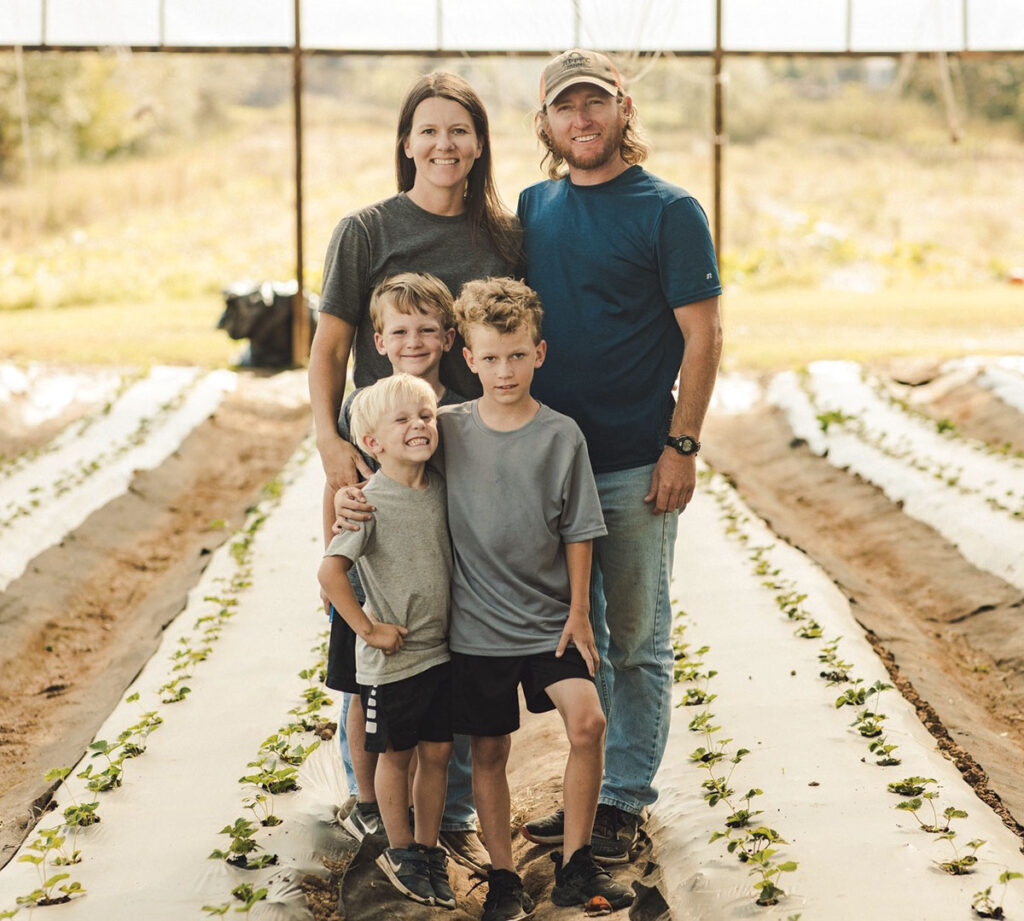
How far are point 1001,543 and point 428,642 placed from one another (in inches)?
181

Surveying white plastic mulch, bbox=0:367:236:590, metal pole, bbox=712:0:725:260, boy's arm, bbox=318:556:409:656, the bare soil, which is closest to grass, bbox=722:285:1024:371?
metal pole, bbox=712:0:725:260

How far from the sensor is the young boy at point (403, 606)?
2.98 meters

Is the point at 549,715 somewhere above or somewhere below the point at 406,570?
below

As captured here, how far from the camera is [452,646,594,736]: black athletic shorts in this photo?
3031 mm

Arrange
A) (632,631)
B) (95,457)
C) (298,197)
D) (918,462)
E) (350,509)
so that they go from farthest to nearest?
(298,197) < (95,457) < (918,462) < (632,631) < (350,509)

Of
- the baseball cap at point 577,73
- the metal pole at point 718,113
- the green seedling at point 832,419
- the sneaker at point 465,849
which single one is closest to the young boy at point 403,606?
the sneaker at point 465,849

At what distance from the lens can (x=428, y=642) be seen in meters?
3.06

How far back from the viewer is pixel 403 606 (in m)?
3.03

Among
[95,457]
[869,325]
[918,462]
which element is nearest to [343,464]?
[918,462]

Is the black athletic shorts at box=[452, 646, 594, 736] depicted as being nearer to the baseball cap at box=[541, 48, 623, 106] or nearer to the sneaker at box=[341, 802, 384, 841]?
the sneaker at box=[341, 802, 384, 841]

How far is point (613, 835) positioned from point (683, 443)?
41.5 inches

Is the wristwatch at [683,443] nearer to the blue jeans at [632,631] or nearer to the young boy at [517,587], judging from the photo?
the blue jeans at [632,631]

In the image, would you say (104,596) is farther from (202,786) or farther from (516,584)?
(516,584)

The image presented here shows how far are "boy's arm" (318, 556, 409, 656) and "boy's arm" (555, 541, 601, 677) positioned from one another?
1.29 ft
